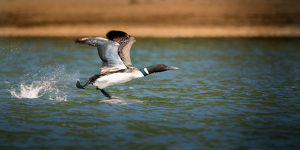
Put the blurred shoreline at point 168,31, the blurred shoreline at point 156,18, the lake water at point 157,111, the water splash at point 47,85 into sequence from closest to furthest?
the lake water at point 157,111
the water splash at point 47,85
the blurred shoreline at point 168,31
the blurred shoreline at point 156,18

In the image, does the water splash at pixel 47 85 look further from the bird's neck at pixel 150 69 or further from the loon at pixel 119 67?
the bird's neck at pixel 150 69

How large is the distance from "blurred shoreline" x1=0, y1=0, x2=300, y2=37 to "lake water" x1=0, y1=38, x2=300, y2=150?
24388 mm

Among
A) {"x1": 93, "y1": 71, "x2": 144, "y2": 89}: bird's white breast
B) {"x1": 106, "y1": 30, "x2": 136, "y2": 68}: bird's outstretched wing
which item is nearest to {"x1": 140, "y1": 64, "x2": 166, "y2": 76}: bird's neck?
{"x1": 93, "y1": 71, "x2": 144, "y2": 89}: bird's white breast

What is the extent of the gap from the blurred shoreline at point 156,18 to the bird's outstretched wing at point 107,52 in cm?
3043

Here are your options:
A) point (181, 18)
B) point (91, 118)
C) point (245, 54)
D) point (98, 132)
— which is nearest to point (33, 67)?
point (91, 118)

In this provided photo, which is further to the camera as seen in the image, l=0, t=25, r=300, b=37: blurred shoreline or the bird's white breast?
l=0, t=25, r=300, b=37: blurred shoreline

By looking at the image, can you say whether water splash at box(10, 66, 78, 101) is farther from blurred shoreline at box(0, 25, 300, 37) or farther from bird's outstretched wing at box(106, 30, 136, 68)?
blurred shoreline at box(0, 25, 300, 37)

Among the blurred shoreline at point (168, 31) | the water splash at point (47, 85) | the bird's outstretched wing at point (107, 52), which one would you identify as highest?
the blurred shoreline at point (168, 31)

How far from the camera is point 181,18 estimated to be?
44.2 m

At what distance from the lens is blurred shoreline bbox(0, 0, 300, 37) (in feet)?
140

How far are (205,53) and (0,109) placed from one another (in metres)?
20.3

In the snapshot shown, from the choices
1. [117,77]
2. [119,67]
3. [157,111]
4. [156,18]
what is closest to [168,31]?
[156,18]

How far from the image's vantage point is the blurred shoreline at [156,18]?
42.6 meters

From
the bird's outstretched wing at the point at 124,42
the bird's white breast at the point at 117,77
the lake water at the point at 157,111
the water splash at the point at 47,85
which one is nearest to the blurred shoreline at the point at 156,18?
the water splash at the point at 47,85
